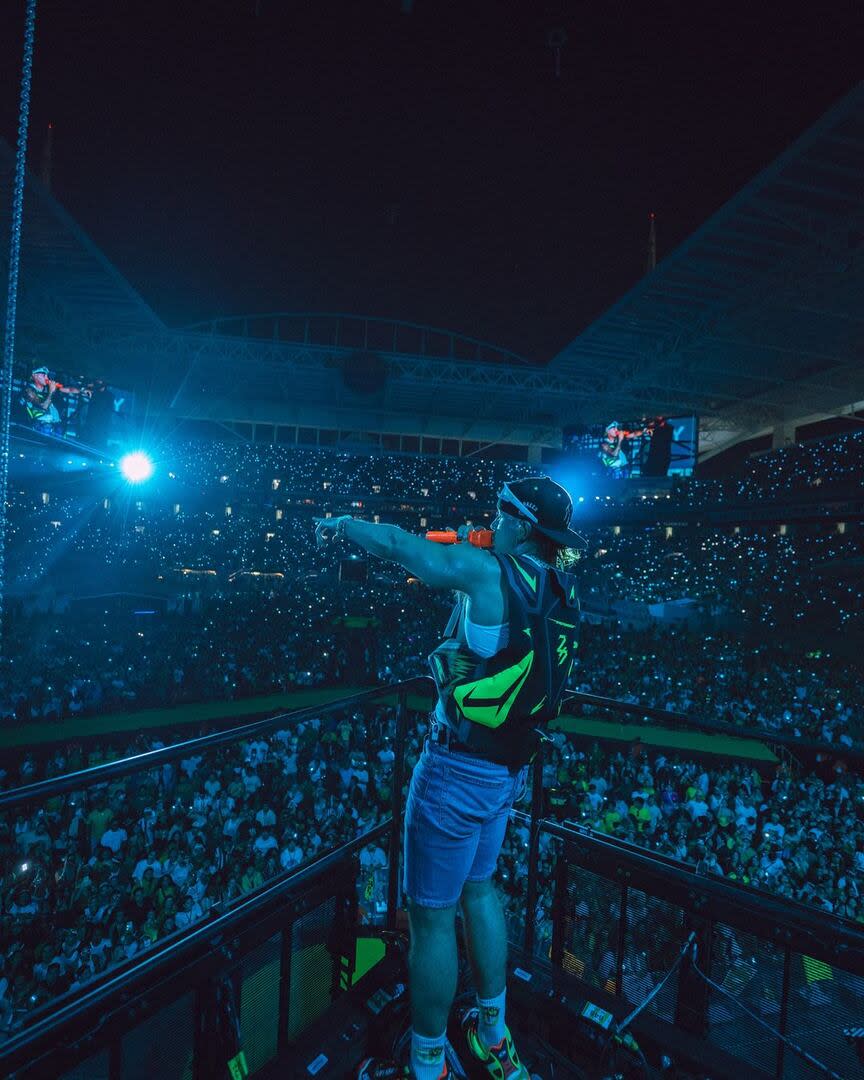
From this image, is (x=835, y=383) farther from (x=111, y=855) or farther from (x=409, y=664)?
(x=111, y=855)

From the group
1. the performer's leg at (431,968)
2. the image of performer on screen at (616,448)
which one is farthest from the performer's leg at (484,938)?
the image of performer on screen at (616,448)

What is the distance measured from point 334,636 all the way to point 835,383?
44.6ft

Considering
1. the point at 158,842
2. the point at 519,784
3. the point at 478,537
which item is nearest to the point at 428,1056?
the point at 519,784

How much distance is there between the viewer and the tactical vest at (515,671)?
1561 millimetres

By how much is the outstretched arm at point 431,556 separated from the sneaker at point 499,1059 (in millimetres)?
1283

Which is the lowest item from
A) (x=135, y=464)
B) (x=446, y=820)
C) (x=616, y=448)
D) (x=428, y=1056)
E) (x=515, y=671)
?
(x=428, y=1056)

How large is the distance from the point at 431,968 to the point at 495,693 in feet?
2.48

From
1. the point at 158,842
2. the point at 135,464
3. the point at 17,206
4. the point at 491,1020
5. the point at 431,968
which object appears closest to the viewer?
the point at 431,968

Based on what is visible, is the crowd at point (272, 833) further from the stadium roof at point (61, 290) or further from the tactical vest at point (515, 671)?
the stadium roof at point (61, 290)

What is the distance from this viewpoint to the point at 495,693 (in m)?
1.56

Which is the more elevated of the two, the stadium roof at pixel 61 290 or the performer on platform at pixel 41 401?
the stadium roof at pixel 61 290

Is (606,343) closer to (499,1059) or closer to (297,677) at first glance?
(297,677)

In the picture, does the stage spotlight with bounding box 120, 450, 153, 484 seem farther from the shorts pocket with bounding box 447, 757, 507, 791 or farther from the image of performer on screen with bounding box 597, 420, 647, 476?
the shorts pocket with bounding box 447, 757, 507, 791

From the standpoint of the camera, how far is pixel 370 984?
210cm
